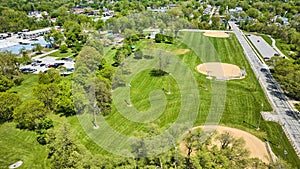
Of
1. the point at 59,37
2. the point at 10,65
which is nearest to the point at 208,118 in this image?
the point at 10,65

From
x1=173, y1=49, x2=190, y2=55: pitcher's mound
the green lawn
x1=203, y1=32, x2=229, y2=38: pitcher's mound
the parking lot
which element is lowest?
the green lawn

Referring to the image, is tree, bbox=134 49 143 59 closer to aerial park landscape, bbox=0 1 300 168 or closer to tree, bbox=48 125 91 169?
aerial park landscape, bbox=0 1 300 168

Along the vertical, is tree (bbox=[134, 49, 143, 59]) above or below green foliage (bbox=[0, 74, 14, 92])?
above

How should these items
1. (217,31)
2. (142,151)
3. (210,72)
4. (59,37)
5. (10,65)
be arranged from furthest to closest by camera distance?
(217,31) → (59,37) → (210,72) → (10,65) → (142,151)

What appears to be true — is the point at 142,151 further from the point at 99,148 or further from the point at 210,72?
the point at 210,72

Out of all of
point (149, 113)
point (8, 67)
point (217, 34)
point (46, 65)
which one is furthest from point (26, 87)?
point (217, 34)

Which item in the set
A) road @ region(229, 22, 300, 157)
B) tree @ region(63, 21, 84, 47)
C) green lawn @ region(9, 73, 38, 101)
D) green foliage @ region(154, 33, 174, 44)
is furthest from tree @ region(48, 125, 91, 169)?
green foliage @ region(154, 33, 174, 44)

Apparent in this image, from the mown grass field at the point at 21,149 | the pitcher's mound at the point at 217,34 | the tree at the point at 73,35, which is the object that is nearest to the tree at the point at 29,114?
the mown grass field at the point at 21,149
